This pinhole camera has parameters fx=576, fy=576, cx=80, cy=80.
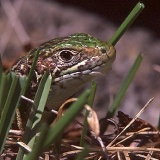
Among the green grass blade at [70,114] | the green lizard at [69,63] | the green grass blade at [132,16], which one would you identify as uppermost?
the green grass blade at [132,16]

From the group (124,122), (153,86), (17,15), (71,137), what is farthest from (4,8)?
(124,122)

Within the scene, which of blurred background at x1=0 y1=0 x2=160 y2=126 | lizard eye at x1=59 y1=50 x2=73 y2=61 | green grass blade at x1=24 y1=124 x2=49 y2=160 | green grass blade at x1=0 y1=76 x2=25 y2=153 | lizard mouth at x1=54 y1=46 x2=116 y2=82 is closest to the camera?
green grass blade at x1=24 y1=124 x2=49 y2=160

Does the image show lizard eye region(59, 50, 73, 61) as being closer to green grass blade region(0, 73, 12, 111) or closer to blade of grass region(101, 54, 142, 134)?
blade of grass region(101, 54, 142, 134)

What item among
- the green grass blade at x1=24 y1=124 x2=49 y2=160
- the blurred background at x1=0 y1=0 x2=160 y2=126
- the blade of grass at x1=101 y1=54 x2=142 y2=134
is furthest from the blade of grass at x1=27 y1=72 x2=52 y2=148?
the blurred background at x1=0 y1=0 x2=160 y2=126

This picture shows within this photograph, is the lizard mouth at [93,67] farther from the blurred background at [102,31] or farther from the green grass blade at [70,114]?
the blurred background at [102,31]

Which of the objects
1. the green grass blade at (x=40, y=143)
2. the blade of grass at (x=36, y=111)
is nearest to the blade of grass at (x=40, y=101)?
the blade of grass at (x=36, y=111)
